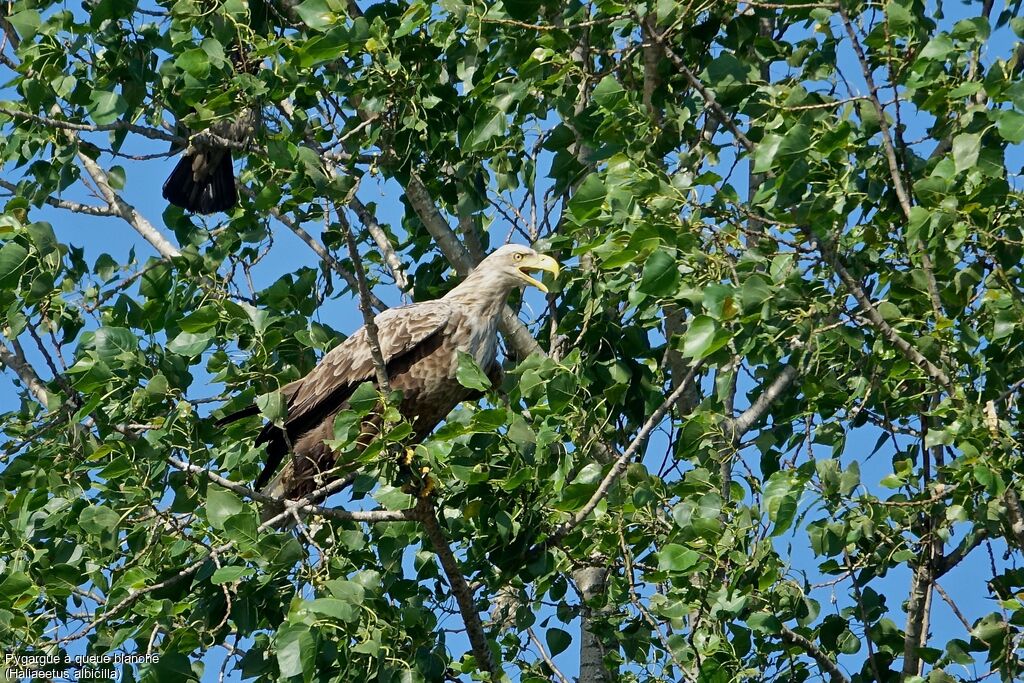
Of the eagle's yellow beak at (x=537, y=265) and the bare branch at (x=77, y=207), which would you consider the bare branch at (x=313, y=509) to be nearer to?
the eagle's yellow beak at (x=537, y=265)

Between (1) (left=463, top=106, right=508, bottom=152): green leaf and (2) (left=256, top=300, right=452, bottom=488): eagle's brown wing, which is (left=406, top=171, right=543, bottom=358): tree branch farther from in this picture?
(1) (left=463, top=106, right=508, bottom=152): green leaf

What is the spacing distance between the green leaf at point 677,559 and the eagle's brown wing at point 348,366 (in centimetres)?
223

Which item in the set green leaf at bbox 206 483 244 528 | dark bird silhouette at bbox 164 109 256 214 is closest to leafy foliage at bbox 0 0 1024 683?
green leaf at bbox 206 483 244 528

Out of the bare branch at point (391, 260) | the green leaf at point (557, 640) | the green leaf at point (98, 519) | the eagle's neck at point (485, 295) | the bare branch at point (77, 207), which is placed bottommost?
the green leaf at point (557, 640)

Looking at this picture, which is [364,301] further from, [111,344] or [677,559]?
[677,559]

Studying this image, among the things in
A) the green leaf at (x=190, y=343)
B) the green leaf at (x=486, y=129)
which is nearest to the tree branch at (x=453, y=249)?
the green leaf at (x=486, y=129)

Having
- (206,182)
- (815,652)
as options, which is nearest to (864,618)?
(815,652)

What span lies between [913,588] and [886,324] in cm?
121

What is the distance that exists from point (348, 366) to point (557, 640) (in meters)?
1.64

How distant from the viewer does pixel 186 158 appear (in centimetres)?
798

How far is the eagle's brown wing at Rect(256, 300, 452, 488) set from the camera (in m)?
5.73

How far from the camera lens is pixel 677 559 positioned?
3.79 meters

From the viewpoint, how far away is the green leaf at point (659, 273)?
3.56 meters

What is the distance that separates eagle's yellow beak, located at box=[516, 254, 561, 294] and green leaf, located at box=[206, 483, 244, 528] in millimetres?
2273
